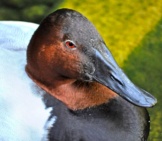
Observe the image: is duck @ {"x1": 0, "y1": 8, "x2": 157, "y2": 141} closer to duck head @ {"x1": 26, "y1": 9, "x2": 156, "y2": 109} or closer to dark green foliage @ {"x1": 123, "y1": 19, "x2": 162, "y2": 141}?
duck head @ {"x1": 26, "y1": 9, "x2": 156, "y2": 109}

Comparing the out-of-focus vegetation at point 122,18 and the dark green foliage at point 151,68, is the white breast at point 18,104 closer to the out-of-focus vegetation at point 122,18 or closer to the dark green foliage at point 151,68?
the dark green foliage at point 151,68

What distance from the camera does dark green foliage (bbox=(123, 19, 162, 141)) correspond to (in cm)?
262

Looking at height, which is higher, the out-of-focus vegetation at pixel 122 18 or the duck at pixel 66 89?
the duck at pixel 66 89

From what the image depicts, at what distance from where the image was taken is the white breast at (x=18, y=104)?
218 cm

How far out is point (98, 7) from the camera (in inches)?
121

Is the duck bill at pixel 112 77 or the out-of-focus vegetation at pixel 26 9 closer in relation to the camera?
the duck bill at pixel 112 77

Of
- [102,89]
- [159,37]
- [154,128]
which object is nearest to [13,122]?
[102,89]

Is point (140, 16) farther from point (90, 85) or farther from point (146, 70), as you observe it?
point (90, 85)

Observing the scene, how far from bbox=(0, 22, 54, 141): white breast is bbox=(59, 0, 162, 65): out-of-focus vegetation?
0.70 m

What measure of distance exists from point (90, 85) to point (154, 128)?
45 centimetres

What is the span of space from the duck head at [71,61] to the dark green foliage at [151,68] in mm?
404

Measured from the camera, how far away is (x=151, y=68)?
9.16ft

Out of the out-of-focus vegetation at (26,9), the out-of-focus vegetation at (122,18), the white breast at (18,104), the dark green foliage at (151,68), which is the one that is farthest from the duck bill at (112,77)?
the out-of-focus vegetation at (26,9)

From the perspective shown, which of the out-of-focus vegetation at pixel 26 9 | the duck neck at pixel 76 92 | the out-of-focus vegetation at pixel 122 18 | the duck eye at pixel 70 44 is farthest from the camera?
the out-of-focus vegetation at pixel 26 9
